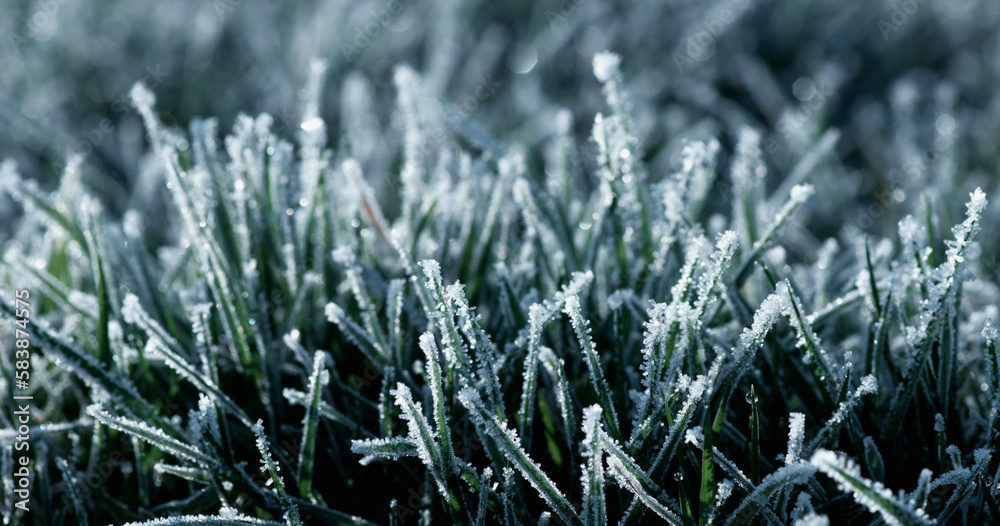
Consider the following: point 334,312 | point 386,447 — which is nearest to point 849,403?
point 386,447

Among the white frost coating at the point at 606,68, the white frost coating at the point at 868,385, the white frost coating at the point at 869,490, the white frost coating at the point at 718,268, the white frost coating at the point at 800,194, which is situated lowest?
the white frost coating at the point at 869,490

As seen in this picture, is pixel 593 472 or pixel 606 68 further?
pixel 606 68

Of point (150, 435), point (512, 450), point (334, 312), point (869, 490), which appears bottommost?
point (869, 490)

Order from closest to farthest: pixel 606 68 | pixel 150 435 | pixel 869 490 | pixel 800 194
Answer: pixel 869 490 < pixel 150 435 < pixel 800 194 < pixel 606 68

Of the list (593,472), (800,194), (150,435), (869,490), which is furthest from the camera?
(800,194)

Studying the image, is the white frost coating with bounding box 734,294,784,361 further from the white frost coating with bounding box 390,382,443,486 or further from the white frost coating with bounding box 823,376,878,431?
the white frost coating with bounding box 390,382,443,486

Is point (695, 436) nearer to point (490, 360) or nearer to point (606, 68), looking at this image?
point (490, 360)

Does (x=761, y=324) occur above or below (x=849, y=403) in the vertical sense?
above

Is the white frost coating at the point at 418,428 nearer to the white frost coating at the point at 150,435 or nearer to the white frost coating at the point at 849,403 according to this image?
the white frost coating at the point at 150,435

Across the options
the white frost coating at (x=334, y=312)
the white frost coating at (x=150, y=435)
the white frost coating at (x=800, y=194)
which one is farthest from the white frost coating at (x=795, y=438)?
the white frost coating at (x=150, y=435)
